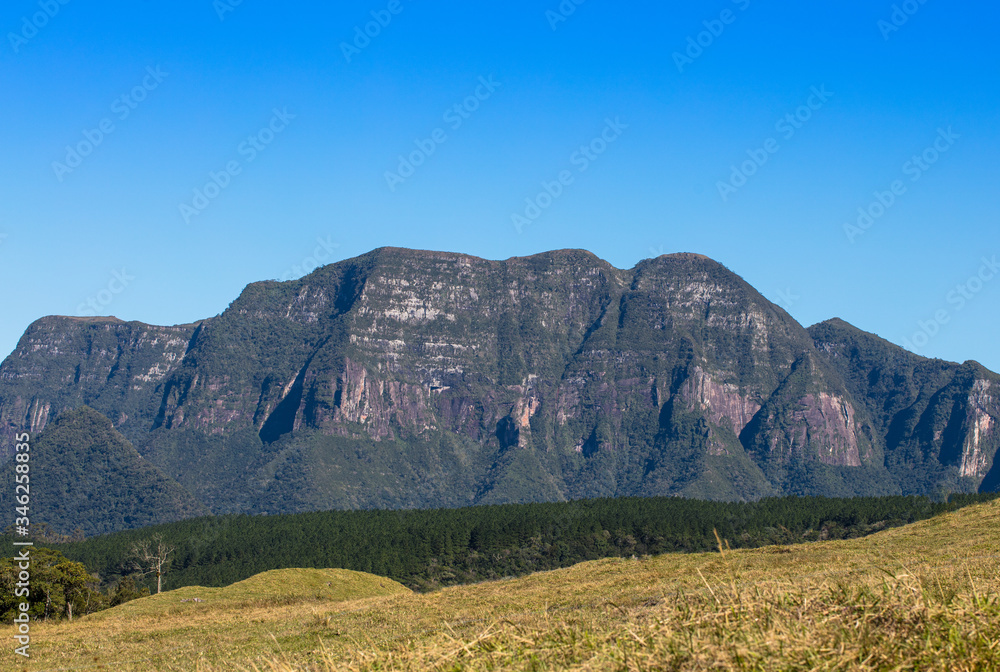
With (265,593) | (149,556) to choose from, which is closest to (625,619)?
(265,593)

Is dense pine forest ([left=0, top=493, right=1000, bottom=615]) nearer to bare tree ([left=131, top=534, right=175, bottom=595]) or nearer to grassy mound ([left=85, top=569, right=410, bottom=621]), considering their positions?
bare tree ([left=131, top=534, right=175, bottom=595])

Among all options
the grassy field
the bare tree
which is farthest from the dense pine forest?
the grassy field

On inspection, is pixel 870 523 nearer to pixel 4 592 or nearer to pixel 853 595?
pixel 4 592

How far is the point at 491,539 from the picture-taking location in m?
135

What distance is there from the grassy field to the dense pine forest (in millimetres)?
63175

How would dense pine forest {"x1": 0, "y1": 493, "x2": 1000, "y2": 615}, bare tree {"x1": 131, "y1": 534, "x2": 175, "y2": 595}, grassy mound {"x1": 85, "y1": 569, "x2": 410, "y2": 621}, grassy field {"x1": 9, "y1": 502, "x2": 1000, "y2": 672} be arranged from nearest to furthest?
grassy field {"x1": 9, "y1": 502, "x2": 1000, "y2": 672}, grassy mound {"x1": 85, "y1": 569, "x2": 410, "y2": 621}, bare tree {"x1": 131, "y1": 534, "x2": 175, "y2": 595}, dense pine forest {"x1": 0, "y1": 493, "x2": 1000, "y2": 615}

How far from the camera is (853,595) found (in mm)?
11281

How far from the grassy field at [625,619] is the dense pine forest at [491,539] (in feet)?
207

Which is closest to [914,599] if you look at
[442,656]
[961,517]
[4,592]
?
[442,656]

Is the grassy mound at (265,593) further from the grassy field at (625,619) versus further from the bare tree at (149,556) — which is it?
the bare tree at (149,556)

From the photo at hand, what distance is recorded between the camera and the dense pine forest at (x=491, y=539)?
125m

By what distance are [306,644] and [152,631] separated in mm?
10695

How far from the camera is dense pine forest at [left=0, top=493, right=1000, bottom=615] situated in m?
125

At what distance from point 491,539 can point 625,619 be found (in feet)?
401
